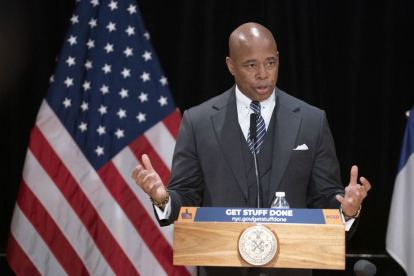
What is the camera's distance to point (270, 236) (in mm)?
1694

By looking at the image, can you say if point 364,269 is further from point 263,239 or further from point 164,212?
point 164,212

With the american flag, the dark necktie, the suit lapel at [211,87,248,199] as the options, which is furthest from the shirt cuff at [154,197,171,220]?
the american flag

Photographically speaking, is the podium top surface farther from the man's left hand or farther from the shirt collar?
the shirt collar

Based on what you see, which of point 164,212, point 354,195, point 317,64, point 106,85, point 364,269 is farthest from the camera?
point 106,85

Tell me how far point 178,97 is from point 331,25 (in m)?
1.21

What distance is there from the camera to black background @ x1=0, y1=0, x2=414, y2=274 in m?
4.05

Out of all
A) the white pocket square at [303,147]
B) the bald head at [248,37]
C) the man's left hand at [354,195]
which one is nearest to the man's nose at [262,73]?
the bald head at [248,37]

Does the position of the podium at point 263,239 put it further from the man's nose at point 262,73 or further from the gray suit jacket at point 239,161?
the man's nose at point 262,73

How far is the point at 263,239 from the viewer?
1.70 meters

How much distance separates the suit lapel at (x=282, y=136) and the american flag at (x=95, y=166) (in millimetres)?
1809

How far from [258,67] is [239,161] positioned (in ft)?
1.29

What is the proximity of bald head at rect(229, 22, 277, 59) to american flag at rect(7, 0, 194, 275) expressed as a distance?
177 cm

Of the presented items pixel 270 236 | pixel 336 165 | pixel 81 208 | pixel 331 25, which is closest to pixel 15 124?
pixel 81 208

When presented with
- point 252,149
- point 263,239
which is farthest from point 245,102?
point 263,239
